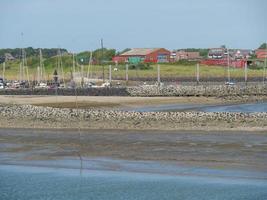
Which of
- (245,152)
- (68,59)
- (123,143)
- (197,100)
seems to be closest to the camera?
(245,152)

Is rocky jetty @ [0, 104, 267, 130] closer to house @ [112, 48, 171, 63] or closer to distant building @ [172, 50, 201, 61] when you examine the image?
house @ [112, 48, 171, 63]

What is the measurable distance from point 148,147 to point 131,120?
930 centimetres

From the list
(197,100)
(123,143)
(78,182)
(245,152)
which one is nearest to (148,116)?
(123,143)

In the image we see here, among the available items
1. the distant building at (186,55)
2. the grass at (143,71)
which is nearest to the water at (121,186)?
the grass at (143,71)

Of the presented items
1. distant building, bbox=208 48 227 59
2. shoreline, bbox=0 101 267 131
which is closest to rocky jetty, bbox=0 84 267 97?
shoreline, bbox=0 101 267 131

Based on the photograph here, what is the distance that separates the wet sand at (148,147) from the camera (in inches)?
917

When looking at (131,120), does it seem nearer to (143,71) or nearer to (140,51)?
(143,71)

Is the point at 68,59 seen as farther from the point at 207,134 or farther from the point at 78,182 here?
the point at 78,182

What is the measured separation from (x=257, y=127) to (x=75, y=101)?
1003 inches

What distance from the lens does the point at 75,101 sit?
55.1m

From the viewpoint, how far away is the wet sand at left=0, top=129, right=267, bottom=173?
23281 millimetres

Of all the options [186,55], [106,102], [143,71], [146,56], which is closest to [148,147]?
[106,102]

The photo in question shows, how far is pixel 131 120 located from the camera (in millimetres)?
35719

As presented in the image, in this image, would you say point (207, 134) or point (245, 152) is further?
point (207, 134)
